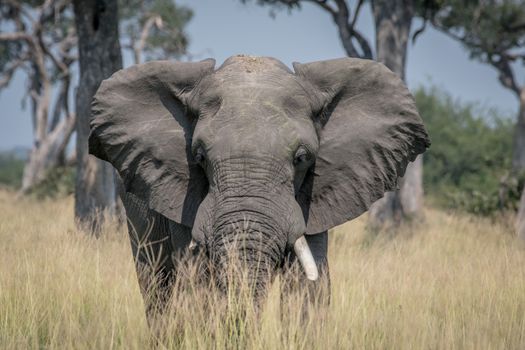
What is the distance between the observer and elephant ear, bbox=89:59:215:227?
4820 millimetres

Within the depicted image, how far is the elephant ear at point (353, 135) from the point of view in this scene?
4844mm

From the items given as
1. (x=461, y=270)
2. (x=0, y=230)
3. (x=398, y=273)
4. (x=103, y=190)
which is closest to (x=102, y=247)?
(x=0, y=230)

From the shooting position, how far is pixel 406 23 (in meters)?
14.8

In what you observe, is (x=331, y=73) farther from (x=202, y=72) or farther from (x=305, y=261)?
(x=305, y=261)

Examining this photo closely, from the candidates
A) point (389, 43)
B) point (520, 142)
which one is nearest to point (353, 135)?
point (389, 43)

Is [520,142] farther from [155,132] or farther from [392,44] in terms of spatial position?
[155,132]

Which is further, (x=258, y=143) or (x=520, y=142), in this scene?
(x=520, y=142)

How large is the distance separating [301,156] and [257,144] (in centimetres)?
32

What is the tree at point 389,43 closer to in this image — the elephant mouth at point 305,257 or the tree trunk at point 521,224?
the tree trunk at point 521,224

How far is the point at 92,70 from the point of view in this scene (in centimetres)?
1108

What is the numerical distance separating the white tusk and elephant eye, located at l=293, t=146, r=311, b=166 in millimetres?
400

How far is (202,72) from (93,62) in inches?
256

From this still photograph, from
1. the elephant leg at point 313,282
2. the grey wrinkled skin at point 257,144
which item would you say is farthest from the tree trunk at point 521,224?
the elephant leg at point 313,282

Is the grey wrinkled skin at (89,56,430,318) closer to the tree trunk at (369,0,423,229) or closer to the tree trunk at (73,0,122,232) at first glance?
the tree trunk at (73,0,122,232)
